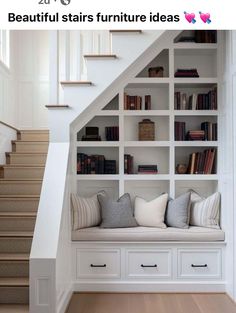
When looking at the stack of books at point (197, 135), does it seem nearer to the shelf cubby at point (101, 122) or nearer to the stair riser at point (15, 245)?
the shelf cubby at point (101, 122)

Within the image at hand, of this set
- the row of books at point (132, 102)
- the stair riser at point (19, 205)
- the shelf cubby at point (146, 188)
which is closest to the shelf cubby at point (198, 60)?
the row of books at point (132, 102)

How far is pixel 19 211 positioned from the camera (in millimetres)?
4789

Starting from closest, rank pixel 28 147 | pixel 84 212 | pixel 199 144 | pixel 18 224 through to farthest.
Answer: pixel 18 224
pixel 84 212
pixel 199 144
pixel 28 147

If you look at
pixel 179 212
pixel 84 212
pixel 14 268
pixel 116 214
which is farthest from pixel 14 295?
pixel 179 212

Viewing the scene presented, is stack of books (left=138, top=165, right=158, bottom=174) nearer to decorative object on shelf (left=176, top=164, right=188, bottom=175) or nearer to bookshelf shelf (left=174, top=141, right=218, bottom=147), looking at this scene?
decorative object on shelf (left=176, top=164, right=188, bottom=175)

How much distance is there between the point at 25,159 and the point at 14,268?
6.61 ft

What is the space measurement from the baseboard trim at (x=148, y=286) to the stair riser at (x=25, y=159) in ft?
5.77

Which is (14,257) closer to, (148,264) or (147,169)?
(148,264)

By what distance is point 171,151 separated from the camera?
16.9 ft

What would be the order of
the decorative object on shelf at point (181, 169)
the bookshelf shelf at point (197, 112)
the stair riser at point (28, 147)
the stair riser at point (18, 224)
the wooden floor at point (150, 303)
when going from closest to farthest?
the wooden floor at point (150, 303)
the stair riser at point (18, 224)
the bookshelf shelf at point (197, 112)
the decorative object on shelf at point (181, 169)
the stair riser at point (28, 147)

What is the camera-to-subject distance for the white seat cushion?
4.73 meters

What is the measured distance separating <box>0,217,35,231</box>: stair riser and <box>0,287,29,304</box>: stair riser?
0.79 m

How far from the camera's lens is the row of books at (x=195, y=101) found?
5137 millimetres

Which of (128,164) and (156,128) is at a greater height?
(156,128)
